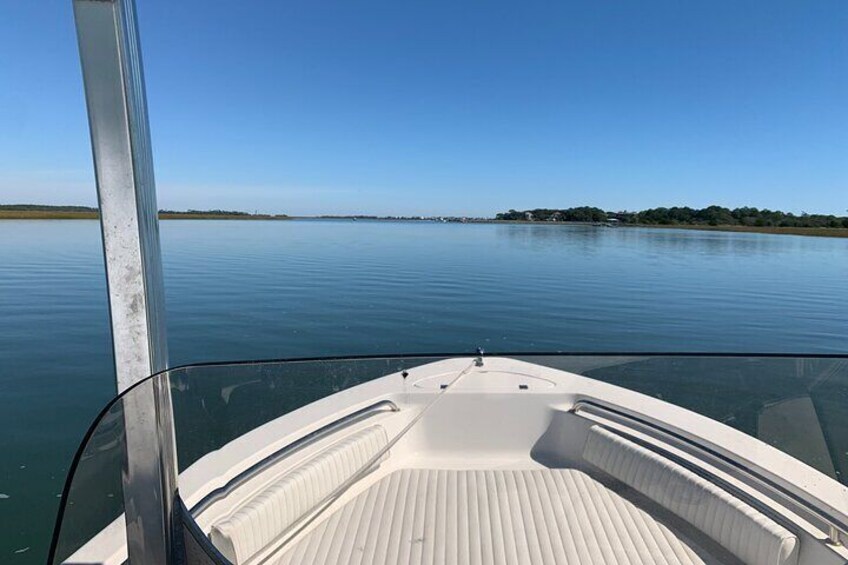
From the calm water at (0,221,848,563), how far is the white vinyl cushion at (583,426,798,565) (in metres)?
2.83

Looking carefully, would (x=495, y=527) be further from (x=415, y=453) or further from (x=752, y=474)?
(x=752, y=474)

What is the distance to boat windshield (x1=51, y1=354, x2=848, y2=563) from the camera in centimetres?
105

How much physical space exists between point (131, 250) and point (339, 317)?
837cm

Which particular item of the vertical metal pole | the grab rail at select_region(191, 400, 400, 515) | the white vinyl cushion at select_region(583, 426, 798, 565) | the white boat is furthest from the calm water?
the white vinyl cushion at select_region(583, 426, 798, 565)

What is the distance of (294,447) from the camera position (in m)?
1.95

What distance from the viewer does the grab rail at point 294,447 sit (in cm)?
150

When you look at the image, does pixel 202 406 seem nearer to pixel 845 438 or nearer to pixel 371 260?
pixel 845 438

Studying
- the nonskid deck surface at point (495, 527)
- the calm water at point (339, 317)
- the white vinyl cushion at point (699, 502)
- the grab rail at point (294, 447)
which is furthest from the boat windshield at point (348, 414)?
the calm water at point (339, 317)

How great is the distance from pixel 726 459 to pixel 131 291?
6.67 feet

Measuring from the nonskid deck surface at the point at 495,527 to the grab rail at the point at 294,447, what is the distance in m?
0.27

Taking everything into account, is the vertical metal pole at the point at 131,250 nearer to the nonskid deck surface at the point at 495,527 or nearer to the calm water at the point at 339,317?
the nonskid deck surface at the point at 495,527

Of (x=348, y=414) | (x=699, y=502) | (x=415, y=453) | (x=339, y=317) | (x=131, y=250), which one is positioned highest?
(x=131, y=250)

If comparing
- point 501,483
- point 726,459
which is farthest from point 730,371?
point 501,483

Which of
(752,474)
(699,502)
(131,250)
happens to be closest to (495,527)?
(699,502)
